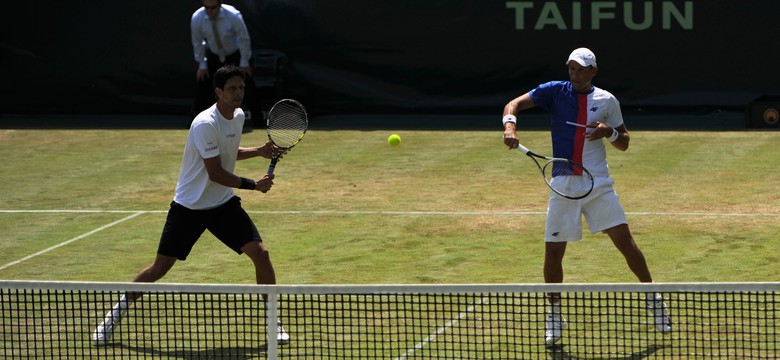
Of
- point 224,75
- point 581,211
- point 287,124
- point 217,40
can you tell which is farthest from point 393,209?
point 217,40

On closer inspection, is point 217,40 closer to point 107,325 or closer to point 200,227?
point 200,227

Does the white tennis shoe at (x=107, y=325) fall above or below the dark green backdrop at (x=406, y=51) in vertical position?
above

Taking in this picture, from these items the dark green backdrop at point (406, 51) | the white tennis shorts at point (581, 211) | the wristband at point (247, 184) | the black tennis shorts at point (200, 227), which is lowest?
the dark green backdrop at point (406, 51)

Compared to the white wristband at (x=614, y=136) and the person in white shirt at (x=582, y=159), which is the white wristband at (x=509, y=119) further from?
the white wristband at (x=614, y=136)

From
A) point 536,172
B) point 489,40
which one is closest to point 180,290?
point 536,172

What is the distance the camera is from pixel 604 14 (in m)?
19.0

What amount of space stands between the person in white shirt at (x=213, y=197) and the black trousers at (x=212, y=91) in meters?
9.88

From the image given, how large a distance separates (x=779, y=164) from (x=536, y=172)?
9.22 feet

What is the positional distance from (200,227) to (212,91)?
10.4 m

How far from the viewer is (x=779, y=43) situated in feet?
61.6

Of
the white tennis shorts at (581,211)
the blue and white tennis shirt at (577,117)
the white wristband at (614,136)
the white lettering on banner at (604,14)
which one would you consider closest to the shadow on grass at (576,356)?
the white tennis shorts at (581,211)

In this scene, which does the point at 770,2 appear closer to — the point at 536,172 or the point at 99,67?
the point at 536,172

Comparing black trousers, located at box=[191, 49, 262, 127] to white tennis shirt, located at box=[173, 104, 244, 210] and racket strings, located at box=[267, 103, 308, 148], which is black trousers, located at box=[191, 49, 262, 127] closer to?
racket strings, located at box=[267, 103, 308, 148]

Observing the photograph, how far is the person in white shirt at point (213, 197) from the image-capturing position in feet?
27.0
